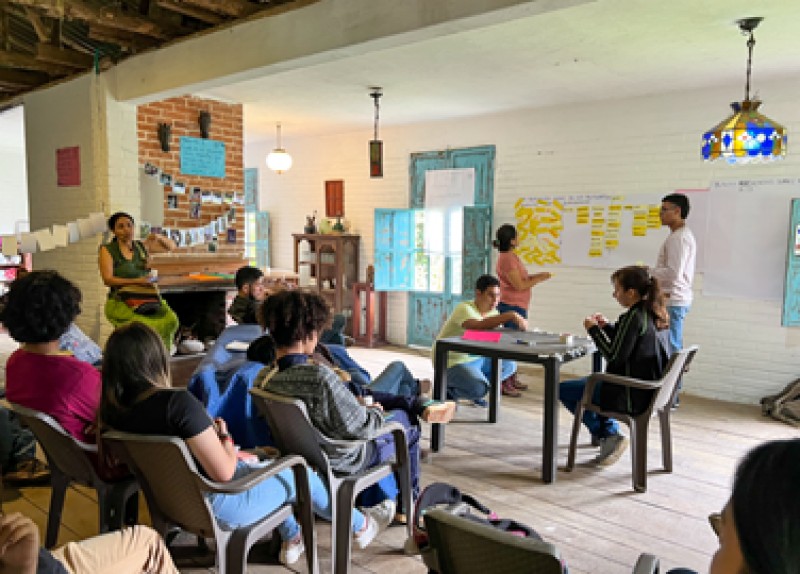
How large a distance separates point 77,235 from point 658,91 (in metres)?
5.12

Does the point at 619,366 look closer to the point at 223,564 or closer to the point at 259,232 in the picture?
the point at 223,564

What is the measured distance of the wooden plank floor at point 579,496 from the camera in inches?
101

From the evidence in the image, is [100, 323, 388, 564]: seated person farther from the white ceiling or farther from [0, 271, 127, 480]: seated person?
the white ceiling

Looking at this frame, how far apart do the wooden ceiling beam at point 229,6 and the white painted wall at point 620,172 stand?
256 cm

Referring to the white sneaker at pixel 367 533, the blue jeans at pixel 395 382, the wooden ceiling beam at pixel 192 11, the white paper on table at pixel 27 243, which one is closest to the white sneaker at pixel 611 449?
the blue jeans at pixel 395 382

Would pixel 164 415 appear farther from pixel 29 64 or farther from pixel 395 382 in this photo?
pixel 29 64

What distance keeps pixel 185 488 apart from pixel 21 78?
5.52 m

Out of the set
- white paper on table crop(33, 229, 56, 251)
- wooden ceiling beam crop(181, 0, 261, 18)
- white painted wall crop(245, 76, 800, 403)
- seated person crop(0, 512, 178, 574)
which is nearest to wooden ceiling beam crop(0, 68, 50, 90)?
white paper on table crop(33, 229, 56, 251)

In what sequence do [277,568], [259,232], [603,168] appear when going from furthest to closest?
1. [259,232]
2. [603,168]
3. [277,568]

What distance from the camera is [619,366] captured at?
10.8 feet

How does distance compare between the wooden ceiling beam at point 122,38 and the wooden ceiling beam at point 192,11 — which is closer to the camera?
the wooden ceiling beam at point 192,11

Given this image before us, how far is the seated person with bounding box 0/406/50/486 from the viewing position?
314 cm

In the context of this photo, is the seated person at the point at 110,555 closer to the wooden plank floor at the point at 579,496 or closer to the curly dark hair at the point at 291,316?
the wooden plank floor at the point at 579,496

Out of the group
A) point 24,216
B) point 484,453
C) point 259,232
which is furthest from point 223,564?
point 24,216
